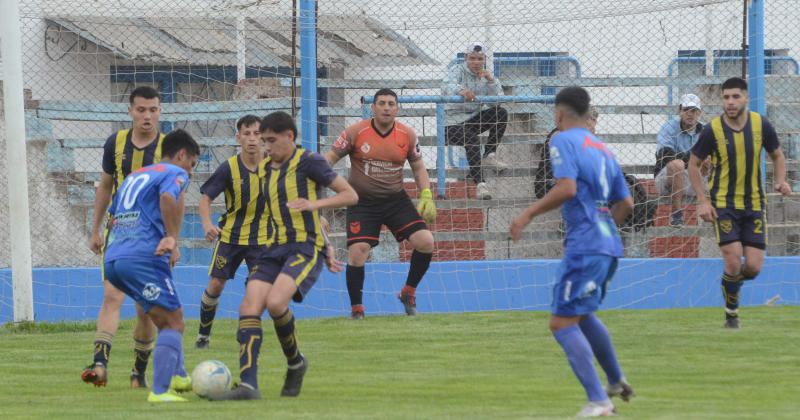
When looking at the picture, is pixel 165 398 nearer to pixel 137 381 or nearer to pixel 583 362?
pixel 137 381

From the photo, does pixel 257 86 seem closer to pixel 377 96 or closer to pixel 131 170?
pixel 377 96

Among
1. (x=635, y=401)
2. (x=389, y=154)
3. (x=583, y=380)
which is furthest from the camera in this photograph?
(x=389, y=154)

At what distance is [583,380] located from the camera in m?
6.95

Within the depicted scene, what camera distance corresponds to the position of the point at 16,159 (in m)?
12.7

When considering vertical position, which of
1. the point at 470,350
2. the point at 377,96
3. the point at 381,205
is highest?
the point at 377,96

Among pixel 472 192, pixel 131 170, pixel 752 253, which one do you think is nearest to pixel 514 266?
pixel 472 192

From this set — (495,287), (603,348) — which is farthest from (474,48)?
(603,348)

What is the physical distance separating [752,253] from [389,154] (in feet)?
11.5

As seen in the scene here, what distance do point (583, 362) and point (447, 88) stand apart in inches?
376

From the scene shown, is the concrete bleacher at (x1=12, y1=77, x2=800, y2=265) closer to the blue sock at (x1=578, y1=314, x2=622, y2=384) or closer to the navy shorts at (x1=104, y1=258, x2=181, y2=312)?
the navy shorts at (x1=104, y1=258, x2=181, y2=312)

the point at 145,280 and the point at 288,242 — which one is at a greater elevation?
the point at 288,242

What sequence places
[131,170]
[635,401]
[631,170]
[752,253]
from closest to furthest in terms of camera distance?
[635,401], [131,170], [752,253], [631,170]

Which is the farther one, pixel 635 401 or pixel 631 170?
pixel 631 170

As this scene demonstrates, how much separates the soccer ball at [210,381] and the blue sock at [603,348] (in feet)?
7.08
